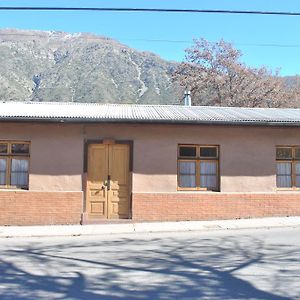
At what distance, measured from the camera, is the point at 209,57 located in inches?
1563

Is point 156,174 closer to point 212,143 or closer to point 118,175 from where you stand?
point 118,175

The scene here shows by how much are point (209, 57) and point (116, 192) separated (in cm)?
2785

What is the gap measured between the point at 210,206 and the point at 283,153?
10.4ft

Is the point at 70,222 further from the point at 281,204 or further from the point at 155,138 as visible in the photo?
the point at 281,204

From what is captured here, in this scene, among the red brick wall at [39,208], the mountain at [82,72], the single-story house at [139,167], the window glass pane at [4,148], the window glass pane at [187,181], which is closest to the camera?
the red brick wall at [39,208]

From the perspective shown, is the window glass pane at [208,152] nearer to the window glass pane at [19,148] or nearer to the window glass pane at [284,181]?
the window glass pane at [284,181]

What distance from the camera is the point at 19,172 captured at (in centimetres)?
1412

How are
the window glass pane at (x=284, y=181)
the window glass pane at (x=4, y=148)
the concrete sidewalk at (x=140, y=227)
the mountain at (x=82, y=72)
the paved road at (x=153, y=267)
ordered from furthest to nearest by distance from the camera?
the mountain at (x=82, y=72), the window glass pane at (x=284, y=181), the window glass pane at (x=4, y=148), the concrete sidewalk at (x=140, y=227), the paved road at (x=153, y=267)

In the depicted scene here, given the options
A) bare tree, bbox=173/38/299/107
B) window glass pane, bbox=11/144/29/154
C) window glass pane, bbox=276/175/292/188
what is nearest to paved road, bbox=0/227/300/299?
window glass pane, bbox=11/144/29/154

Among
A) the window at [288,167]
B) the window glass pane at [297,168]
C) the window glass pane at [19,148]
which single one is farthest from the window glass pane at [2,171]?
the window glass pane at [297,168]

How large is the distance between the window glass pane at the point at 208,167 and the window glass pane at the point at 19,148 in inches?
219

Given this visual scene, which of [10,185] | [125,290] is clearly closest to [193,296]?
[125,290]

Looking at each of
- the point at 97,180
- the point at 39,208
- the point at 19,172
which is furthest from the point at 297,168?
the point at 19,172

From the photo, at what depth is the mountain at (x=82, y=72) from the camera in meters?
91.6
